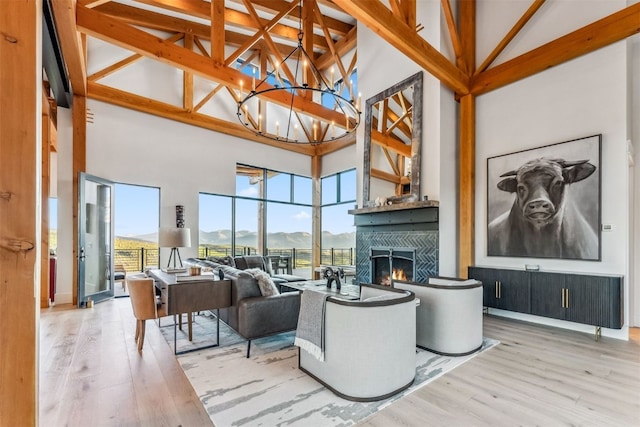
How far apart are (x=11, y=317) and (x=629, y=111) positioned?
21.2 ft

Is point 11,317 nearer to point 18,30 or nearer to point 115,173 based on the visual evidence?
point 18,30

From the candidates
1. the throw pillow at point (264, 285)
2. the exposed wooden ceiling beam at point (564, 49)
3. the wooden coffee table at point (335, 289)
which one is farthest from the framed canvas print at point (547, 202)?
the throw pillow at point (264, 285)

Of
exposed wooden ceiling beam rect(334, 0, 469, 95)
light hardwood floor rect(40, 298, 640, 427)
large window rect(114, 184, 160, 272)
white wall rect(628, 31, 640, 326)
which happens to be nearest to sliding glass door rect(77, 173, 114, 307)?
large window rect(114, 184, 160, 272)

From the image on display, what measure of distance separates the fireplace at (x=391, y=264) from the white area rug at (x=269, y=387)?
193cm

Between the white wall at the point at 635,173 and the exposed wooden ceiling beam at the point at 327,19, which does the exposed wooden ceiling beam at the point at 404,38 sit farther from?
the exposed wooden ceiling beam at the point at 327,19

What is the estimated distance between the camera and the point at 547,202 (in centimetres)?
435

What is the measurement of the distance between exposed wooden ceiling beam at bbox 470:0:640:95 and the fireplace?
9.87ft

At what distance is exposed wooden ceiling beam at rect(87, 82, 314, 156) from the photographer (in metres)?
6.06

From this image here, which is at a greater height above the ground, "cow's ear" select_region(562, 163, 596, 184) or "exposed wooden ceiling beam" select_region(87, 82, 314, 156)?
"exposed wooden ceiling beam" select_region(87, 82, 314, 156)

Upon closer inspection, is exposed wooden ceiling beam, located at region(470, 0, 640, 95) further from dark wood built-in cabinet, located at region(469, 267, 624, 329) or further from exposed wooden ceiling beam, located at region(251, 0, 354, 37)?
exposed wooden ceiling beam, located at region(251, 0, 354, 37)

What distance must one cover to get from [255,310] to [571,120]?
4834 millimetres

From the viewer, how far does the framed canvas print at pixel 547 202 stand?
3.98 metres

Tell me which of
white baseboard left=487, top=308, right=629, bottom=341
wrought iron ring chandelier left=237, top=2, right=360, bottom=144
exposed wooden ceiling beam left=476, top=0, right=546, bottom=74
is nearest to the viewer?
white baseboard left=487, top=308, right=629, bottom=341

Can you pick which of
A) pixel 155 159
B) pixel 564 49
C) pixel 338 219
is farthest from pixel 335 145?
pixel 564 49
